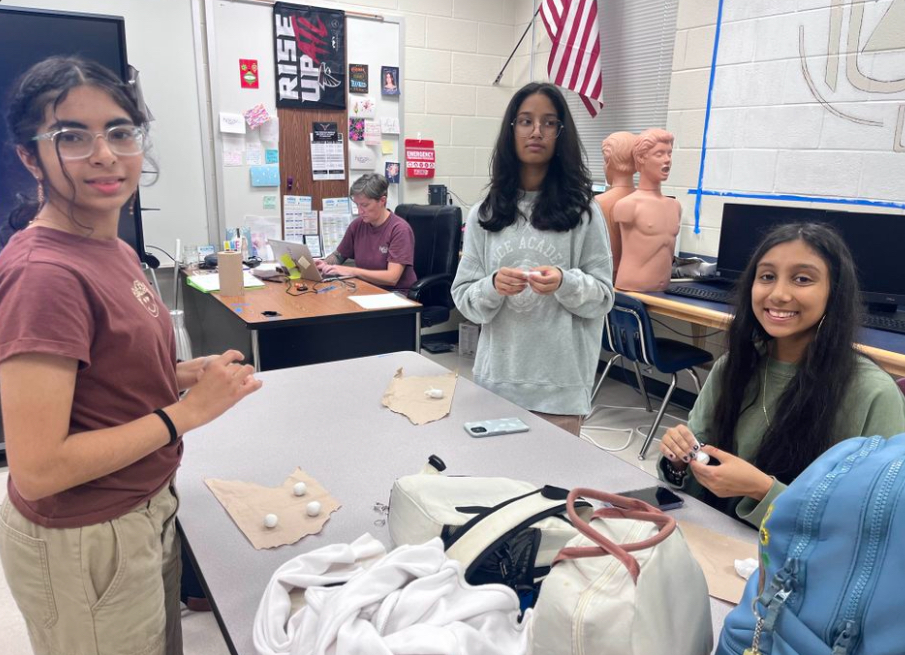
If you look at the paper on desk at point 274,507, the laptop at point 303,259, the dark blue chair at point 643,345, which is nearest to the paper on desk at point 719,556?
the paper on desk at point 274,507

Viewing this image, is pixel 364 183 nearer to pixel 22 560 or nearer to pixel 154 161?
pixel 154 161

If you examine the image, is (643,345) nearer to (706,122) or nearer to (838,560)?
(706,122)

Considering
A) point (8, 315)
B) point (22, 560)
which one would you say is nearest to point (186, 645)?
point (22, 560)

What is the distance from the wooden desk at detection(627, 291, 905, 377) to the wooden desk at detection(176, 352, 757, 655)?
0.84 meters

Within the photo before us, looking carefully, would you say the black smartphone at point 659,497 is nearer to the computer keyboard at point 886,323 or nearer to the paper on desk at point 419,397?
the paper on desk at point 419,397

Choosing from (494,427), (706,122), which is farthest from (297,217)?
(494,427)

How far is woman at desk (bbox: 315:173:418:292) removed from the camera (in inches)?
144

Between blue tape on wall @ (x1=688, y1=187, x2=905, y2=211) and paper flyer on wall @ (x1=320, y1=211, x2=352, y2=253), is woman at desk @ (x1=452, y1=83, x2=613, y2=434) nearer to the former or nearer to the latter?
blue tape on wall @ (x1=688, y1=187, x2=905, y2=211)

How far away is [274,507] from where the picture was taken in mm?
1110

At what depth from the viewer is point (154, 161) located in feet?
3.45

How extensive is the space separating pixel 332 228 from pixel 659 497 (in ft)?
11.8

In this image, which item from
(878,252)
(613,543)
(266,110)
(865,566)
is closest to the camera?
(865,566)

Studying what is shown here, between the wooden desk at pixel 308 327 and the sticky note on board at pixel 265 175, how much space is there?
119cm

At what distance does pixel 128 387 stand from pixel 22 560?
27cm
